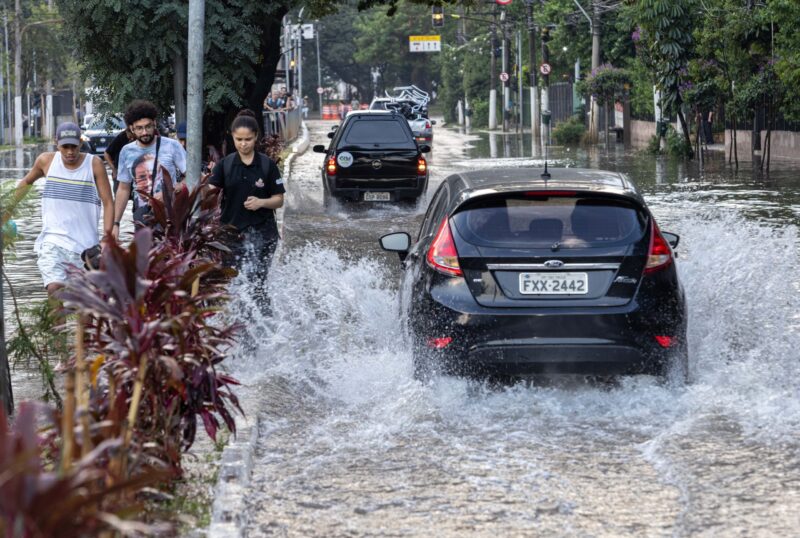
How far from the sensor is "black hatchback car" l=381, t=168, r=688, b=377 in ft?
25.8

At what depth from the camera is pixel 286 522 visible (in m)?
5.91

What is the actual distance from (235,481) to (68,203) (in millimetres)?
3387

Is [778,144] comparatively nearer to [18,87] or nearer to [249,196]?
[249,196]

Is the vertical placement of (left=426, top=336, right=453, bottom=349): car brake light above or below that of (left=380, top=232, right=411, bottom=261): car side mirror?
below

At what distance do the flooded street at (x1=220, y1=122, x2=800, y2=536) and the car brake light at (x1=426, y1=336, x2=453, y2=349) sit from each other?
24 cm

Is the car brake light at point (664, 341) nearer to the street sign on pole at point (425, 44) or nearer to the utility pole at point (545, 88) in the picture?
the utility pole at point (545, 88)

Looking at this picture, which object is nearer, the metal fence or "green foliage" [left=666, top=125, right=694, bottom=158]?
"green foliage" [left=666, top=125, right=694, bottom=158]

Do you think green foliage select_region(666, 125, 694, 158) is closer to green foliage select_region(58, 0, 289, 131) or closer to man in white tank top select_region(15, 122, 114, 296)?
green foliage select_region(58, 0, 289, 131)

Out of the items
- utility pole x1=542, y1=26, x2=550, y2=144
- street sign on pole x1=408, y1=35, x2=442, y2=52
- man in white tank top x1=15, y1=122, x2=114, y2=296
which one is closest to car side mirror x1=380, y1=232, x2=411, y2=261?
man in white tank top x1=15, y1=122, x2=114, y2=296

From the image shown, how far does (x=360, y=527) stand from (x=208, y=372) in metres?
0.90

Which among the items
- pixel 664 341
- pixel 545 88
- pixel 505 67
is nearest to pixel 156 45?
pixel 664 341

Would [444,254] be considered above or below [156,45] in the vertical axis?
below

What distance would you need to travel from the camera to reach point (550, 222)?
27.0 feet

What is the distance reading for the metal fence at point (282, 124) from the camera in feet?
127
